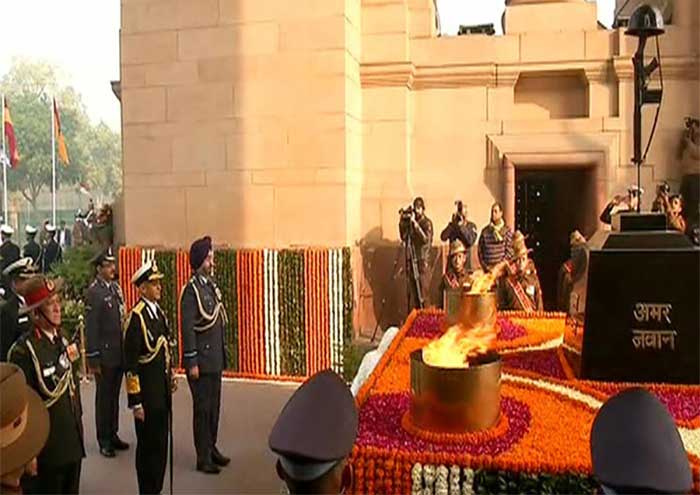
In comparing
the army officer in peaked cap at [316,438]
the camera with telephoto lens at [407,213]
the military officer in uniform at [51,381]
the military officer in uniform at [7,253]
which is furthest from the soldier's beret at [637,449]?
the military officer in uniform at [7,253]

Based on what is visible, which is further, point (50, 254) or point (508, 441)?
point (50, 254)

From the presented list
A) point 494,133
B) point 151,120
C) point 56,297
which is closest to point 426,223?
point 494,133

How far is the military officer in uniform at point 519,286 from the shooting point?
8.41 metres

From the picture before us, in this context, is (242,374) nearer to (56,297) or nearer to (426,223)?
(426,223)

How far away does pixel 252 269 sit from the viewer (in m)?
10.2

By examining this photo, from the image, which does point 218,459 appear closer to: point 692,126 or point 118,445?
point 118,445

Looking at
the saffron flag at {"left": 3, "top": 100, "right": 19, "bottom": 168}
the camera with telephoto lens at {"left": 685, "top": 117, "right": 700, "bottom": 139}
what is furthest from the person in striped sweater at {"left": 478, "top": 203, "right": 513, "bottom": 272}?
the saffron flag at {"left": 3, "top": 100, "right": 19, "bottom": 168}

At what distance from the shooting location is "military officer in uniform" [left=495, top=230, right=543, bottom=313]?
27.6ft

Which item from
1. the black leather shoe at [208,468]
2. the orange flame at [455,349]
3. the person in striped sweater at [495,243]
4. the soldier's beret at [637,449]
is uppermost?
the person in striped sweater at [495,243]

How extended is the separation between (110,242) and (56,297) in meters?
7.97

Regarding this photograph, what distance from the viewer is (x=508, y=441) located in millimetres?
2691

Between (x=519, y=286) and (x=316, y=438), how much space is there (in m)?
7.20

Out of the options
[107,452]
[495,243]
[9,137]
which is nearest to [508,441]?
[107,452]

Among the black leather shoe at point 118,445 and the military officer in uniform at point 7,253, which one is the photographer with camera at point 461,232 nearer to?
the black leather shoe at point 118,445
